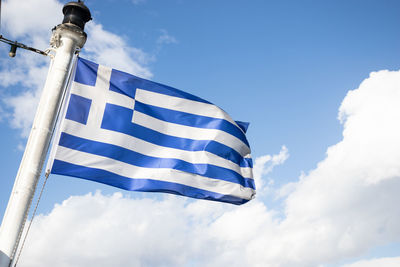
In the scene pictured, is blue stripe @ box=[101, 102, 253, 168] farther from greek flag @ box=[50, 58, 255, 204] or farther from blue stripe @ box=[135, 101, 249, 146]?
blue stripe @ box=[135, 101, 249, 146]

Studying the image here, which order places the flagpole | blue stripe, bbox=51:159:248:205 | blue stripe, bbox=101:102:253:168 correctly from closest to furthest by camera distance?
the flagpole → blue stripe, bbox=51:159:248:205 → blue stripe, bbox=101:102:253:168

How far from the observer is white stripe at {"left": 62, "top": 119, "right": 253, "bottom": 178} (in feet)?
Answer: 29.6

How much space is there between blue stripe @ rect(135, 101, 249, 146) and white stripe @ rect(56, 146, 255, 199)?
1727mm

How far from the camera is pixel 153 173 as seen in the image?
33.0 ft

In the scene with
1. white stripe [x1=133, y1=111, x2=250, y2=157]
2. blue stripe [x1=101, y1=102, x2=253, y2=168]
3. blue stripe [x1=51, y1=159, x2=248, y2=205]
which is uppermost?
white stripe [x1=133, y1=111, x2=250, y2=157]

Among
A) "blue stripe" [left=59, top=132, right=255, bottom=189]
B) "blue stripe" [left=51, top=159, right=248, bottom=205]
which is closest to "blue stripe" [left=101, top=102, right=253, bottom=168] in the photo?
"blue stripe" [left=59, top=132, right=255, bottom=189]

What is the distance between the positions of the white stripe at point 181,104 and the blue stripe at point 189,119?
0.12 m

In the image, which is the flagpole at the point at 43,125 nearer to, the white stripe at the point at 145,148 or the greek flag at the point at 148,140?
the greek flag at the point at 148,140

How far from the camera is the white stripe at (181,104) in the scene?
35.6ft

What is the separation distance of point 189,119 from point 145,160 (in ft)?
7.38

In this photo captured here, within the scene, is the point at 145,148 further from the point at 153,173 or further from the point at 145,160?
the point at 153,173

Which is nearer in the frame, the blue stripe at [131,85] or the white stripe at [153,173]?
the white stripe at [153,173]

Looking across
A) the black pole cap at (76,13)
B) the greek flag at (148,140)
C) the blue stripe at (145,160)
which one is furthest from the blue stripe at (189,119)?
the black pole cap at (76,13)

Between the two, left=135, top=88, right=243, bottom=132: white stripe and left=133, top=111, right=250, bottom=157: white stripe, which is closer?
left=133, top=111, right=250, bottom=157: white stripe
